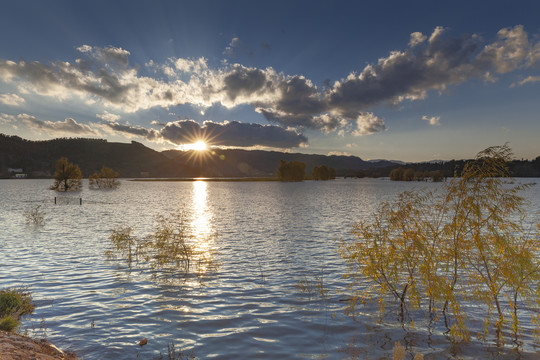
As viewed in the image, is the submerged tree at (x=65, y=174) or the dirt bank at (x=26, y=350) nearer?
the dirt bank at (x=26, y=350)

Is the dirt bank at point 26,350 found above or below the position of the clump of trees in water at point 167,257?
above

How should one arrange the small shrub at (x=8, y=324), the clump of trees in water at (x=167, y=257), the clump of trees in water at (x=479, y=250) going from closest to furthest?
the small shrub at (x=8, y=324), the clump of trees in water at (x=479, y=250), the clump of trees in water at (x=167, y=257)

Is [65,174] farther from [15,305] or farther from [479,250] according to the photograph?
[479,250]

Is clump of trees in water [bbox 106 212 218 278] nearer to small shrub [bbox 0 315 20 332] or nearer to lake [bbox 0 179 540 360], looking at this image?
lake [bbox 0 179 540 360]

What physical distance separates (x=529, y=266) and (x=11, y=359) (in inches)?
648

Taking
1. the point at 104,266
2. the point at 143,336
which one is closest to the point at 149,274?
the point at 104,266

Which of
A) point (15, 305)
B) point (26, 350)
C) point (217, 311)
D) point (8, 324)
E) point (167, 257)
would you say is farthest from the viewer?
point (167, 257)

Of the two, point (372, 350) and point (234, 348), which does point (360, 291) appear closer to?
point (372, 350)

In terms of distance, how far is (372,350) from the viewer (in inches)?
448

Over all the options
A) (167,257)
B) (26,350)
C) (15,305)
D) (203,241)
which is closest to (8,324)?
(15,305)

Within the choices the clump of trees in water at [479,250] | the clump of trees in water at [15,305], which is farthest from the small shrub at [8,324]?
the clump of trees in water at [479,250]

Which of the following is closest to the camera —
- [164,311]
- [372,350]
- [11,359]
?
[11,359]

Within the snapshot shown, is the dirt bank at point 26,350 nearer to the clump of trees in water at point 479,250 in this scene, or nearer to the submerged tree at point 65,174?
the clump of trees in water at point 479,250

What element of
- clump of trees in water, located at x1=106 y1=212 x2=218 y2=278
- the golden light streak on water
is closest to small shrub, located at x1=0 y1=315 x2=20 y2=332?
clump of trees in water, located at x1=106 y1=212 x2=218 y2=278
